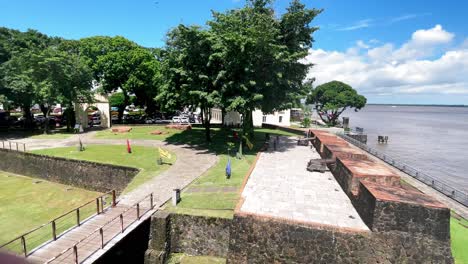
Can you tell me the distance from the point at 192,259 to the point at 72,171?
40.5 feet

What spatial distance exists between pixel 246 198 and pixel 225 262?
261 centimetres

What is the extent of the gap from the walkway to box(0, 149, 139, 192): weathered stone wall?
196 centimetres

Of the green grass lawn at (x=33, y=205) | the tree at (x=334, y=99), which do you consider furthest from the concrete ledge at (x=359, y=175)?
the tree at (x=334, y=99)

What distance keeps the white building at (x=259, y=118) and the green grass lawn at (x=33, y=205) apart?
2472 cm

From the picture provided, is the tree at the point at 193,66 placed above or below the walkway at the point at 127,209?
above

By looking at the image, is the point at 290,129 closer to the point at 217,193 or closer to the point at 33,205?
the point at 217,193

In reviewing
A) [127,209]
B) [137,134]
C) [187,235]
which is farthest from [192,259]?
[137,134]

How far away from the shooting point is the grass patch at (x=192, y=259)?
33.1 feet

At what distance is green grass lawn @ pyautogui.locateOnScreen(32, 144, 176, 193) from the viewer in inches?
635

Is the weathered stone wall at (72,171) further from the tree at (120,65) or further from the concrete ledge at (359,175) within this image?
the tree at (120,65)

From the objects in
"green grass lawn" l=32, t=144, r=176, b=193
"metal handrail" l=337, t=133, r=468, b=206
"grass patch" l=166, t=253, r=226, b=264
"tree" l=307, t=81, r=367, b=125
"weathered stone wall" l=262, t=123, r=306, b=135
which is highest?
"tree" l=307, t=81, r=367, b=125

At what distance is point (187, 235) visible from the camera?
10500mm

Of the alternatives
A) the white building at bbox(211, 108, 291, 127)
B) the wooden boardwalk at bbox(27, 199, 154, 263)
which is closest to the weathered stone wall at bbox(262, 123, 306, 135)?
the white building at bbox(211, 108, 291, 127)

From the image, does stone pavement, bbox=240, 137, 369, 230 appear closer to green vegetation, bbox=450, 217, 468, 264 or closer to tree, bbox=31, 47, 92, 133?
green vegetation, bbox=450, 217, 468, 264
